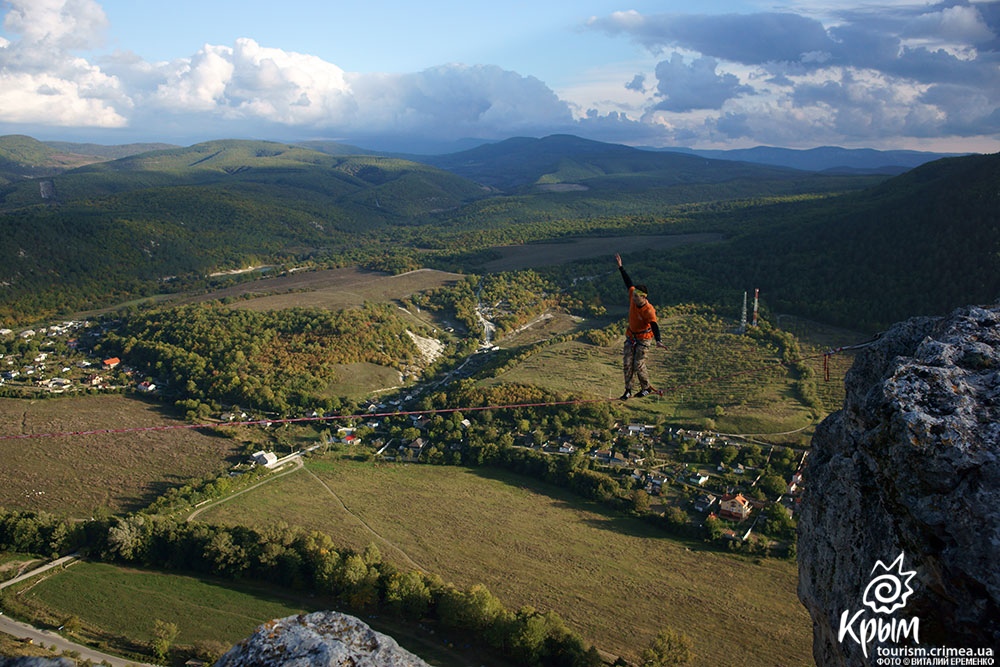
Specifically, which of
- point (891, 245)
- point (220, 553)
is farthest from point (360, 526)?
point (891, 245)

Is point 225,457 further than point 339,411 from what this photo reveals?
No

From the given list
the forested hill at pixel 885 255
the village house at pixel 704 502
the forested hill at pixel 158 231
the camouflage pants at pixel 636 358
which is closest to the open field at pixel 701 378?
the village house at pixel 704 502

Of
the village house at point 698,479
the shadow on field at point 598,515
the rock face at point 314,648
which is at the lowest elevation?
the shadow on field at point 598,515

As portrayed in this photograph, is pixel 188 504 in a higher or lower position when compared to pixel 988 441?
lower

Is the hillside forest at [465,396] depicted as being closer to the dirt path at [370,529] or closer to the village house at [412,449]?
the village house at [412,449]

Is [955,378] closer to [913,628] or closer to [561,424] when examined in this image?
[913,628]

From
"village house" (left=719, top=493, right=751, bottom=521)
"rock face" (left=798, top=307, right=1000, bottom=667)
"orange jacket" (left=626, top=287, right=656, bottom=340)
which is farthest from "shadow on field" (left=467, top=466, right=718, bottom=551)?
"rock face" (left=798, top=307, right=1000, bottom=667)
